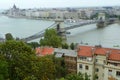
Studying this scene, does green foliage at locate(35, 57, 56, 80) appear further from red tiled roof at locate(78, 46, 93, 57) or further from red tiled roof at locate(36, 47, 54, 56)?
red tiled roof at locate(36, 47, 54, 56)

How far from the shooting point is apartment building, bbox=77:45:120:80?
27.6ft

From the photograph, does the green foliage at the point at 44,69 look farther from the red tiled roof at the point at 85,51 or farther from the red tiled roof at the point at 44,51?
the red tiled roof at the point at 44,51

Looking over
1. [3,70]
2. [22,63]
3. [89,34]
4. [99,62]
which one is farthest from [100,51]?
[89,34]

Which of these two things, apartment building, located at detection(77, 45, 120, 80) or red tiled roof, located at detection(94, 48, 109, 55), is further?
red tiled roof, located at detection(94, 48, 109, 55)

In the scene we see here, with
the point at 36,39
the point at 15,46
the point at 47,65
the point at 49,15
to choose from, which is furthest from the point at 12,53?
the point at 49,15

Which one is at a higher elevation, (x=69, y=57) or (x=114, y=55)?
(x=114, y=55)

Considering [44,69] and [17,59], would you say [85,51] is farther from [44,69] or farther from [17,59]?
[17,59]

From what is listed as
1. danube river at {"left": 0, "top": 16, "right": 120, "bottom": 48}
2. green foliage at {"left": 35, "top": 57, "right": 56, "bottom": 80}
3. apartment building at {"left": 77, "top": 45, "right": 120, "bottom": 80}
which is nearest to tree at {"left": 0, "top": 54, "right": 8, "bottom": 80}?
green foliage at {"left": 35, "top": 57, "right": 56, "bottom": 80}

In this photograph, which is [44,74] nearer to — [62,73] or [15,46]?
[15,46]

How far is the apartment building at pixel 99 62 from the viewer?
27.6 ft

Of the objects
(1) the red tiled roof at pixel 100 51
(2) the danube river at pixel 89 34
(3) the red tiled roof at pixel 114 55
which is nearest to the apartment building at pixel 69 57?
(1) the red tiled roof at pixel 100 51

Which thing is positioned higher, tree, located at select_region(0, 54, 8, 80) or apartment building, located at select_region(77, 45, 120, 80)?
tree, located at select_region(0, 54, 8, 80)

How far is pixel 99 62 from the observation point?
882 centimetres

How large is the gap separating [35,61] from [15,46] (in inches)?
24.5
